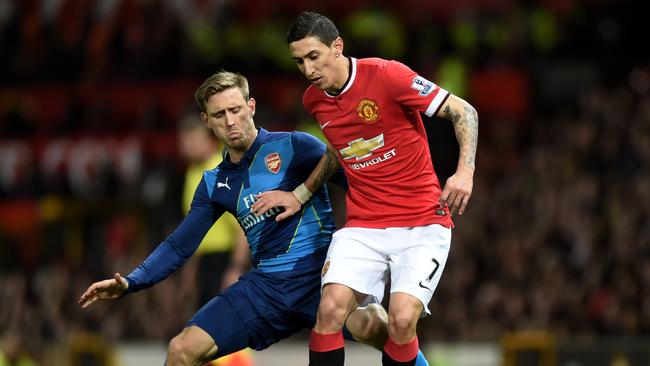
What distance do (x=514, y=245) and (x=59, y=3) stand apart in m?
8.70

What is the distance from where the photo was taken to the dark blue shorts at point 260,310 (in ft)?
18.1

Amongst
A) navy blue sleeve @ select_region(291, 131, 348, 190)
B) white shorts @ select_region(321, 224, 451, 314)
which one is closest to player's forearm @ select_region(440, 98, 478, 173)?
white shorts @ select_region(321, 224, 451, 314)

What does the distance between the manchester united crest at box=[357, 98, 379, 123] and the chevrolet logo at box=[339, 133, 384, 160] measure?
3.5 inches

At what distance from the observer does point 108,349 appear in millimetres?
9352

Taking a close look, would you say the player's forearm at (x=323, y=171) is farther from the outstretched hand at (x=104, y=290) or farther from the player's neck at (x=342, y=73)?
the outstretched hand at (x=104, y=290)

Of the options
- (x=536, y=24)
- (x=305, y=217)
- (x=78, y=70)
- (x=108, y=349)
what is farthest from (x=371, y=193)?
(x=78, y=70)

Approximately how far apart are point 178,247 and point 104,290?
44cm

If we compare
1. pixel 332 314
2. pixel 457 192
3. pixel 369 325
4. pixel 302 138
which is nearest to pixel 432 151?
pixel 302 138

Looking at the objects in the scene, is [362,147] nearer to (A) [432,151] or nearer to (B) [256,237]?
(B) [256,237]

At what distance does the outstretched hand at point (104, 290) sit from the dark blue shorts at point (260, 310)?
37cm

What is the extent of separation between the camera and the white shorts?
531 centimetres

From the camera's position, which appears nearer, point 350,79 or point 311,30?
point 311,30

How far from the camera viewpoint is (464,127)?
207 inches

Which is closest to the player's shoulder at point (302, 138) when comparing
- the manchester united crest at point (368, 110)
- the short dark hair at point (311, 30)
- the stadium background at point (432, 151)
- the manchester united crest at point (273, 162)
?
the manchester united crest at point (273, 162)
